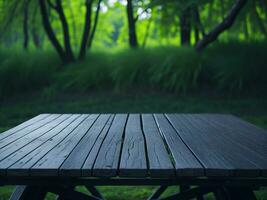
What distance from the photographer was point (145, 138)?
1.85 m

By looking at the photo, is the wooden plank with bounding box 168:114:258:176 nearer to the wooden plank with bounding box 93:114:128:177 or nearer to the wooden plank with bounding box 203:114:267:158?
the wooden plank with bounding box 203:114:267:158

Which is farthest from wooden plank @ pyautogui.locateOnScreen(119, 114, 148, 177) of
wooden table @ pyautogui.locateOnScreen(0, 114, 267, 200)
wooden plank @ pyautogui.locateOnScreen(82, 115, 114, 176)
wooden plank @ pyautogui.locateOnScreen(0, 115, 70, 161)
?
wooden plank @ pyautogui.locateOnScreen(0, 115, 70, 161)

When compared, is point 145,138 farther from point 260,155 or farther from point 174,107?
point 174,107

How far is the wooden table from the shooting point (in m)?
1.26

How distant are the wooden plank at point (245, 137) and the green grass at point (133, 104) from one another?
3.26 meters

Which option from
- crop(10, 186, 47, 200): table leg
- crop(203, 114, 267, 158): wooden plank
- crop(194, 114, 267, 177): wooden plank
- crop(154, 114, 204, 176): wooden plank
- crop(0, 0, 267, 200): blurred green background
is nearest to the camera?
crop(154, 114, 204, 176): wooden plank

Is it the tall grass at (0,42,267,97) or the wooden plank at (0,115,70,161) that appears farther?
the tall grass at (0,42,267,97)

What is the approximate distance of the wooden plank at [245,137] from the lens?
4.65 ft

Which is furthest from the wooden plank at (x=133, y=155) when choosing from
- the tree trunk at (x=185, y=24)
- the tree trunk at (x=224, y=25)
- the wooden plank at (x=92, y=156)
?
the tree trunk at (x=185, y=24)

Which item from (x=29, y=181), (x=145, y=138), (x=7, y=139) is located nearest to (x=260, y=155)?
(x=145, y=138)

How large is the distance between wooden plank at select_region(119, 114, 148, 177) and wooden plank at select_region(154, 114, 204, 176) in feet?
0.42

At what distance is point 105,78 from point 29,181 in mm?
6134

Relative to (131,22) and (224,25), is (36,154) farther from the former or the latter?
(131,22)

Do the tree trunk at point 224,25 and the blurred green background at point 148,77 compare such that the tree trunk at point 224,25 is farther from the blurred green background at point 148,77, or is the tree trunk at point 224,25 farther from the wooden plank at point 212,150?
the wooden plank at point 212,150
